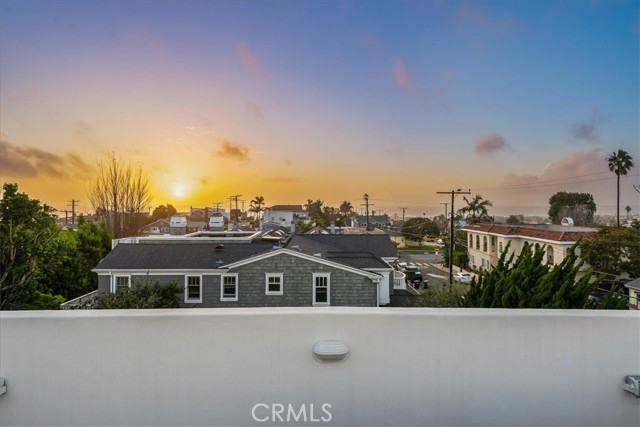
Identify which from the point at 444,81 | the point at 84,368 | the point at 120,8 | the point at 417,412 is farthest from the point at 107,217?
the point at 417,412

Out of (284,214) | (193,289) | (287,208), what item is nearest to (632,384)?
(193,289)

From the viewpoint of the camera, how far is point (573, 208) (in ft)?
75.7

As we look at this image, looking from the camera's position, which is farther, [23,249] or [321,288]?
[321,288]

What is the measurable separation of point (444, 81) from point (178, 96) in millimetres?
7860

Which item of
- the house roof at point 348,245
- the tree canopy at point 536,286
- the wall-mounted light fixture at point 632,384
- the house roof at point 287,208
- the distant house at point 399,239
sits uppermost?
the house roof at point 287,208

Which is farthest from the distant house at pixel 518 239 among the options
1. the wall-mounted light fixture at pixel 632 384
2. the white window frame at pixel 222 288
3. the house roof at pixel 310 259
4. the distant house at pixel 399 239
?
the distant house at pixel 399 239

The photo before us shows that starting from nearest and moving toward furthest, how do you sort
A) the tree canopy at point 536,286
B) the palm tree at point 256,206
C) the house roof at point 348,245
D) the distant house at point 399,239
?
1. the tree canopy at point 536,286
2. the house roof at point 348,245
3. the distant house at point 399,239
4. the palm tree at point 256,206

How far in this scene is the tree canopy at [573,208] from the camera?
2186 centimetres

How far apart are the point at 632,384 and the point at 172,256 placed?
10.3 meters

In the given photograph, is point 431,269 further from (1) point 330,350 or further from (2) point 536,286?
(1) point 330,350

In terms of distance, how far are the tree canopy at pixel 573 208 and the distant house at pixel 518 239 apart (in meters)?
A: 6.99

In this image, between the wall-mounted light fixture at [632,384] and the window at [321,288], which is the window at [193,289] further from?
the wall-mounted light fixture at [632,384]

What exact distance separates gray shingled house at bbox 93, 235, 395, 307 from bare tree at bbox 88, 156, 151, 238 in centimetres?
652

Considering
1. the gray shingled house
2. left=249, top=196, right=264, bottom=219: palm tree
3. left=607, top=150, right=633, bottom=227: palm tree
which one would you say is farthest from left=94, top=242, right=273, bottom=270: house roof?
left=249, top=196, right=264, bottom=219: palm tree
